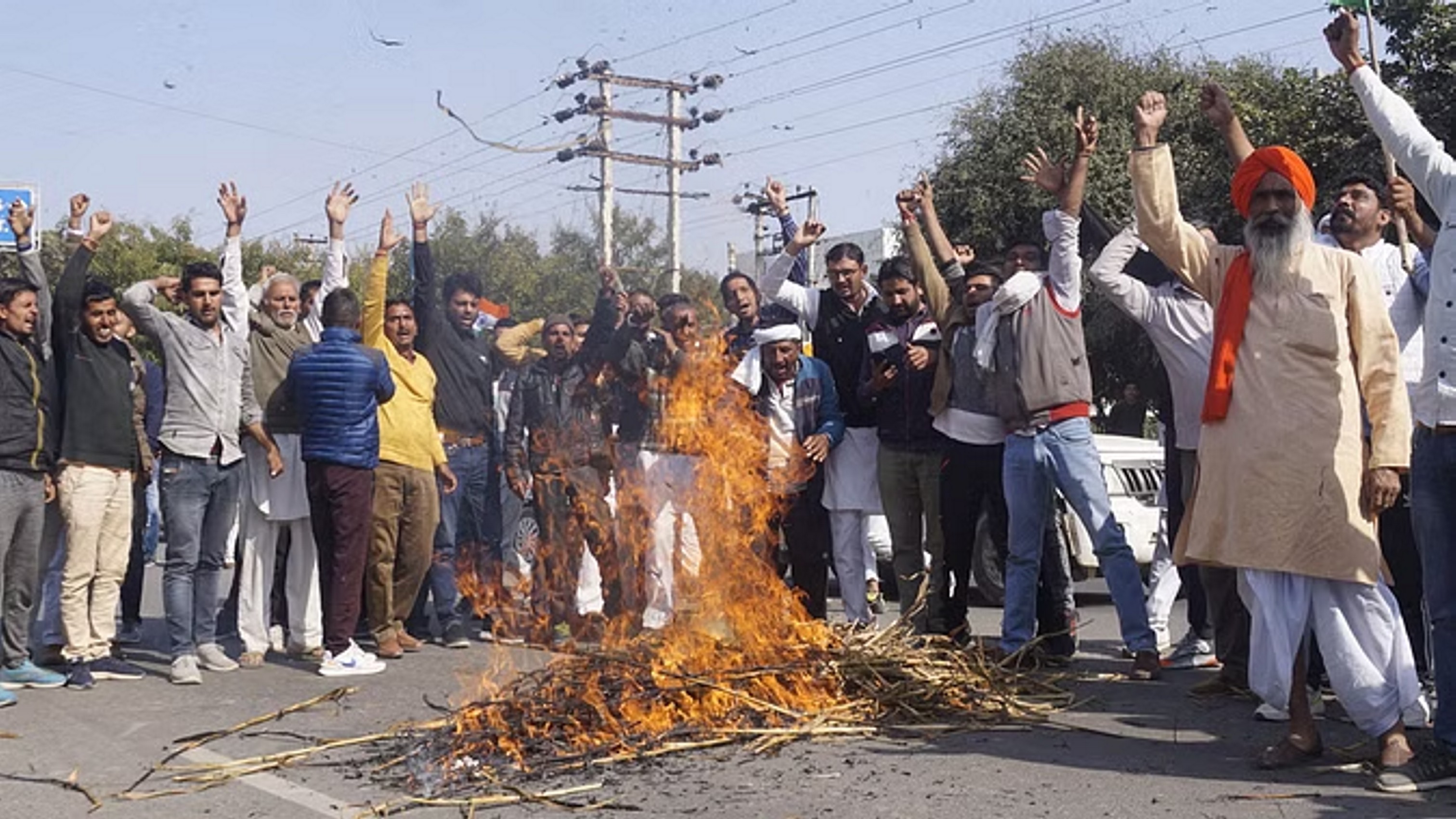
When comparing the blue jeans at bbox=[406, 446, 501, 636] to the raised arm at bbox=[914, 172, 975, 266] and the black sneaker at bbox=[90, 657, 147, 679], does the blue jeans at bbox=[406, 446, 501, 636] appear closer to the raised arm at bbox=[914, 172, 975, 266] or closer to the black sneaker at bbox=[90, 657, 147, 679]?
the black sneaker at bbox=[90, 657, 147, 679]

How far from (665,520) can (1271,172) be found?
5089mm

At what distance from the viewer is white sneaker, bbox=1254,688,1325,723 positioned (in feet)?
23.1

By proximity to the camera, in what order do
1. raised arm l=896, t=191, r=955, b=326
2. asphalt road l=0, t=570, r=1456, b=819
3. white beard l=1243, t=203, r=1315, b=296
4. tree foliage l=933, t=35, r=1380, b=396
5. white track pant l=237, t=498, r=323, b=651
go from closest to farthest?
asphalt road l=0, t=570, r=1456, b=819 < white beard l=1243, t=203, r=1315, b=296 < raised arm l=896, t=191, r=955, b=326 < white track pant l=237, t=498, r=323, b=651 < tree foliage l=933, t=35, r=1380, b=396

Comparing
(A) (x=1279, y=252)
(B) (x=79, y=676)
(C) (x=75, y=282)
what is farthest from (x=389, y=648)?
(A) (x=1279, y=252)

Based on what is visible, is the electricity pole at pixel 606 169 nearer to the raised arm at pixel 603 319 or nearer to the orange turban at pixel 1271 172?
the raised arm at pixel 603 319

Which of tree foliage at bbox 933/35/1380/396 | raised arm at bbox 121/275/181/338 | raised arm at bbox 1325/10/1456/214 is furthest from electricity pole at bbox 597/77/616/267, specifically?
tree foliage at bbox 933/35/1380/396

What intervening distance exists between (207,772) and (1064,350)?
4548mm

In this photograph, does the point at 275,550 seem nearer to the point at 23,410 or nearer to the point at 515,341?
the point at 23,410

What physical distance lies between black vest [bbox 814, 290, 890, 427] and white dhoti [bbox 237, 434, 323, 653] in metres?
3.28

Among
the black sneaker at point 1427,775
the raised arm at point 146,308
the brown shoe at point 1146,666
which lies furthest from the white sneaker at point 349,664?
the black sneaker at point 1427,775

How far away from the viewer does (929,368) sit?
9102 mm

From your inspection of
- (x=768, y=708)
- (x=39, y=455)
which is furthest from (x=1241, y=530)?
(x=39, y=455)

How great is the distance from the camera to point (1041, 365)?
27.0ft

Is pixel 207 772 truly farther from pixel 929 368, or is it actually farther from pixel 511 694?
pixel 929 368
